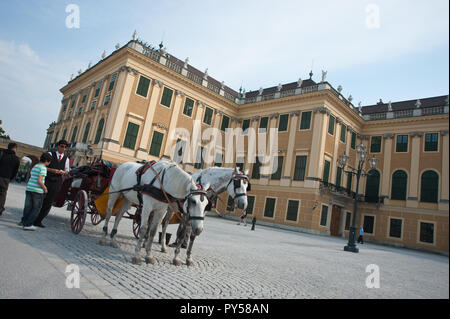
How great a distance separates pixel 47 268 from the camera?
3760 mm

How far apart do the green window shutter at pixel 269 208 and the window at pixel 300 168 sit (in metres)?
3.18

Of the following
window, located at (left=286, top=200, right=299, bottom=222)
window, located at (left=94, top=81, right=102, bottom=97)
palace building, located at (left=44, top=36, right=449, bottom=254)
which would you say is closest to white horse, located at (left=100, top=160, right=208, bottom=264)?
palace building, located at (left=44, top=36, right=449, bottom=254)

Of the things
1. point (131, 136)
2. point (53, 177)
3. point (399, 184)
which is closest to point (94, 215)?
point (53, 177)

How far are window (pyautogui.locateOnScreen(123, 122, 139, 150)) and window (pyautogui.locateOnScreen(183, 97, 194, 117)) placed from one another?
5.37 metres

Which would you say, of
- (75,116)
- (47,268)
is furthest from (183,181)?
(75,116)

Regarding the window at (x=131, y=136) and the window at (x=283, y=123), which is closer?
the window at (x=131, y=136)

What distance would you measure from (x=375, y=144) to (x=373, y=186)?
443 centimetres

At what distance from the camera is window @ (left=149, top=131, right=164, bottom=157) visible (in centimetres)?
2714

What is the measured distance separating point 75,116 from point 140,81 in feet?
39.9

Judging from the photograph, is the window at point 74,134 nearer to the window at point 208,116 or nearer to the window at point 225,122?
the window at point 208,116

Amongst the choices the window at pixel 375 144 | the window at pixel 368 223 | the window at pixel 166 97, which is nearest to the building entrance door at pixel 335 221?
the window at pixel 368 223

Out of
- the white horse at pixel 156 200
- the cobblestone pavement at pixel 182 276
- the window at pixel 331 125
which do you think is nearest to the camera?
the cobblestone pavement at pixel 182 276

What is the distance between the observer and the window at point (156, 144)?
2714 cm
